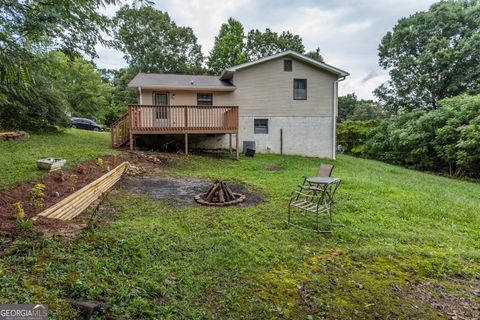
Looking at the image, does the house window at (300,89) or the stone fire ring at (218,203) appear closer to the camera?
the stone fire ring at (218,203)

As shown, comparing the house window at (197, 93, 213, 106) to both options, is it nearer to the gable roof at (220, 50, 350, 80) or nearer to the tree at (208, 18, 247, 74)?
the gable roof at (220, 50, 350, 80)

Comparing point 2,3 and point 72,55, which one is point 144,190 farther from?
point 2,3

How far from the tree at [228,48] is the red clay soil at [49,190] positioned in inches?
986

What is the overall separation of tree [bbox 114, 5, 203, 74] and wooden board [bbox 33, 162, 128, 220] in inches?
Result: 1092

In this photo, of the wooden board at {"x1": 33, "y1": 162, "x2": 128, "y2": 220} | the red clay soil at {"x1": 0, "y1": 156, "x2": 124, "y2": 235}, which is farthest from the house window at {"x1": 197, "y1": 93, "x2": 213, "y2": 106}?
the wooden board at {"x1": 33, "y1": 162, "x2": 128, "y2": 220}

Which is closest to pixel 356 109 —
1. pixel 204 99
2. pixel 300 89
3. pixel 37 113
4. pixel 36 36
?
pixel 300 89

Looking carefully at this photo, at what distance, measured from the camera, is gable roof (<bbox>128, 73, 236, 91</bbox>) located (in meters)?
13.4

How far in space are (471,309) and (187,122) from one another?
11104 mm

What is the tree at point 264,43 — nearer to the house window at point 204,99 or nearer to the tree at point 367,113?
the tree at point 367,113

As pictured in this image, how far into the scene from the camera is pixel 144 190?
7160 mm

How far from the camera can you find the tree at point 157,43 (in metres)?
31.5

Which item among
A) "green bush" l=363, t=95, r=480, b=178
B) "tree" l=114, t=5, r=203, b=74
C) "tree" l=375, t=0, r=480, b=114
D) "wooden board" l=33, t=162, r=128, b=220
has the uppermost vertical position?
"tree" l=114, t=5, r=203, b=74

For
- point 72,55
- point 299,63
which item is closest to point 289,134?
point 299,63

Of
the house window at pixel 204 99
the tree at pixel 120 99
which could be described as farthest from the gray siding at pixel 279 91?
the tree at pixel 120 99
